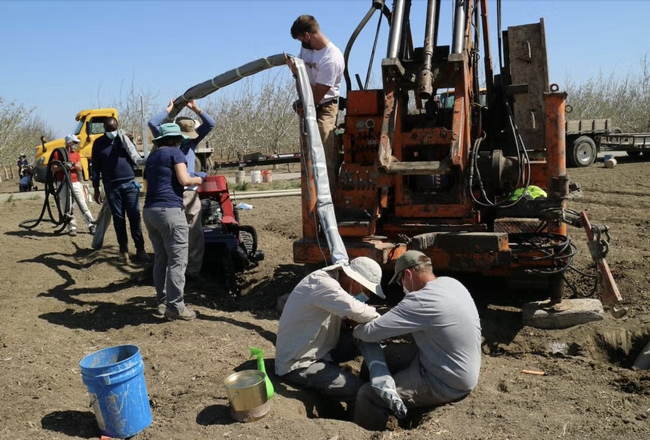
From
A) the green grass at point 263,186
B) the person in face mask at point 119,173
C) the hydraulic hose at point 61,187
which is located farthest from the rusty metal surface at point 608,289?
the green grass at point 263,186

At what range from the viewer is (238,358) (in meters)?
4.80

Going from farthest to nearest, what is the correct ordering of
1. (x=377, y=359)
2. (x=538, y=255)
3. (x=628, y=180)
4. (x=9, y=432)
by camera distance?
1. (x=628, y=180)
2. (x=538, y=255)
3. (x=377, y=359)
4. (x=9, y=432)

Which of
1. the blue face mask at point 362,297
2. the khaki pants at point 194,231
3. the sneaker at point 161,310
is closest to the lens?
the blue face mask at point 362,297

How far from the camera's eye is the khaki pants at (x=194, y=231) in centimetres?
657

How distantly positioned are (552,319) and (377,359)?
2.18 meters

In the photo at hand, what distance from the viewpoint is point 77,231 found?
1017cm

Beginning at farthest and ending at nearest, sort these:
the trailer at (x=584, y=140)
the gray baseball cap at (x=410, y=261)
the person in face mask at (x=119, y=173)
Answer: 1. the trailer at (x=584, y=140)
2. the person in face mask at (x=119, y=173)
3. the gray baseball cap at (x=410, y=261)

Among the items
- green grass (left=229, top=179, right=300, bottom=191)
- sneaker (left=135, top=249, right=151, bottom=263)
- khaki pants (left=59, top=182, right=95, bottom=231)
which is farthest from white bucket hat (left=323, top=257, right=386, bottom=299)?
green grass (left=229, top=179, right=300, bottom=191)

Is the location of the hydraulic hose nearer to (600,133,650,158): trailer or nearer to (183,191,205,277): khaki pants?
(183,191,205,277): khaki pants

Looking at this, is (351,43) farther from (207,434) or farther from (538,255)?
(207,434)

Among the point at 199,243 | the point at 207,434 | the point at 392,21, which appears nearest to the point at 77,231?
the point at 199,243

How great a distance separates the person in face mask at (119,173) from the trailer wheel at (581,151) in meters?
16.0

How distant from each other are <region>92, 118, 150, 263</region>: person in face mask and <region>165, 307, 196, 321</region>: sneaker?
245cm

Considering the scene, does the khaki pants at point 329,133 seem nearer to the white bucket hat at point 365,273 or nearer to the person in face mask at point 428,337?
the white bucket hat at point 365,273
